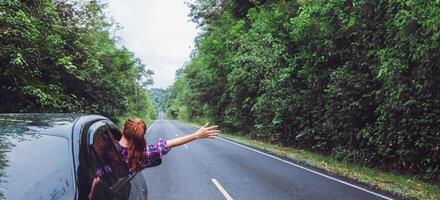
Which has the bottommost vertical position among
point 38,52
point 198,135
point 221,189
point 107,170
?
point 221,189

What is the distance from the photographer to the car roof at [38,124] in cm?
291

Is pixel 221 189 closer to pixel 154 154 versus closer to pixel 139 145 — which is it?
pixel 154 154

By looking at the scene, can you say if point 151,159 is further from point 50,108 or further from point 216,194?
point 50,108

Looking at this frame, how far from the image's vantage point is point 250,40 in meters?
27.5

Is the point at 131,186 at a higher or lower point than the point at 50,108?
lower

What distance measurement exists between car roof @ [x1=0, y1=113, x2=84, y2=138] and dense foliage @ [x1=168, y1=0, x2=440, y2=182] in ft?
28.1

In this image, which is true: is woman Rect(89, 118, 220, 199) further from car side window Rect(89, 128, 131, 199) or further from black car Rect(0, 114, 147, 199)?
black car Rect(0, 114, 147, 199)

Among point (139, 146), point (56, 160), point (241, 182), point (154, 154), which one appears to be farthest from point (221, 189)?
point (56, 160)

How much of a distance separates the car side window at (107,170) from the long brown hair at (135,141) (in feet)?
0.76

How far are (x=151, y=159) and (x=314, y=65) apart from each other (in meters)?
14.9

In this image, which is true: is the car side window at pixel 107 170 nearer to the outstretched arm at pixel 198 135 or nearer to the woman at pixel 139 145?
the woman at pixel 139 145

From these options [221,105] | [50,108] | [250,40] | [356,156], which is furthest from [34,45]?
[221,105]

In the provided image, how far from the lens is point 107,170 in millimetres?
3078

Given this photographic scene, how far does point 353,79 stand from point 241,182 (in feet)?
20.8
